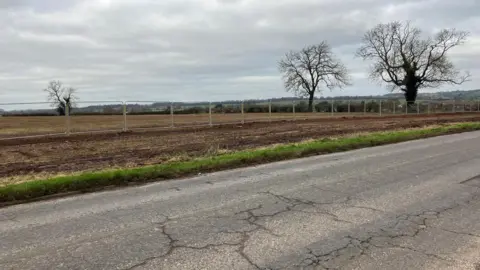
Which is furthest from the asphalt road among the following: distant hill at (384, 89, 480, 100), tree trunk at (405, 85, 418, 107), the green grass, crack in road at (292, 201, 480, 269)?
distant hill at (384, 89, 480, 100)

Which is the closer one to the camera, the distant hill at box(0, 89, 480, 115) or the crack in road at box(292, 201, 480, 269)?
the crack in road at box(292, 201, 480, 269)

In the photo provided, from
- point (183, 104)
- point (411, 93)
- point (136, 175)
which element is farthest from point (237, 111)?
point (136, 175)

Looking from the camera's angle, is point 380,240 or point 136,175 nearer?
point 380,240

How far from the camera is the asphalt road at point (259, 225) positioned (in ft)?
14.1

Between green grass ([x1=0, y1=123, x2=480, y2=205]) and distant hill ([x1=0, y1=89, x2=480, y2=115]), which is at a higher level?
distant hill ([x1=0, y1=89, x2=480, y2=115])

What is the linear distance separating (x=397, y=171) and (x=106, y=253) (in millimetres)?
7025

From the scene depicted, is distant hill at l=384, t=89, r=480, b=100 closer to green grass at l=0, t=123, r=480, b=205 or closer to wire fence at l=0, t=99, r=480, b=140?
wire fence at l=0, t=99, r=480, b=140

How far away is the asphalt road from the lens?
429 centimetres

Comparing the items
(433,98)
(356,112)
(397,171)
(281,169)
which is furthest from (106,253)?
(433,98)

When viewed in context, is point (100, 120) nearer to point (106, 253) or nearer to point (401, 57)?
point (106, 253)

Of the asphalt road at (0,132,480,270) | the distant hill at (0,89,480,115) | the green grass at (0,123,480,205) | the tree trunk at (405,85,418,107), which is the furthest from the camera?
the tree trunk at (405,85,418,107)

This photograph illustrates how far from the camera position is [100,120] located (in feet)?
103

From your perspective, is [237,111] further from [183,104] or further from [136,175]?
[136,175]

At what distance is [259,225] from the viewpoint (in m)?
5.39
